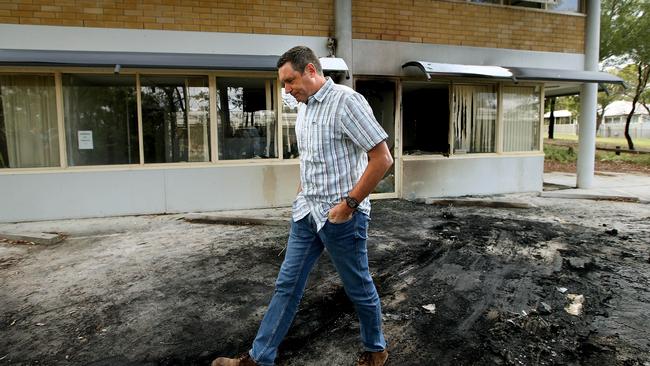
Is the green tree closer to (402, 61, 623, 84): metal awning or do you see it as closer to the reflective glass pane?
the reflective glass pane

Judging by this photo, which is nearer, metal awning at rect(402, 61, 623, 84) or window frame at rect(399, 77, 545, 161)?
metal awning at rect(402, 61, 623, 84)

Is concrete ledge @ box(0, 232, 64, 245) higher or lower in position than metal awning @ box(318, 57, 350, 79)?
lower

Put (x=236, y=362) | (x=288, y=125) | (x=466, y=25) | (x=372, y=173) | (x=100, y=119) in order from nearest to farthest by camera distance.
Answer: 1. (x=372, y=173)
2. (x=236, y=362)
3. (x=100, y=119)
4. (x=288, y=125)
5. (x=466, y=25)

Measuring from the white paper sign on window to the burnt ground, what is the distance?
1440 millimetres

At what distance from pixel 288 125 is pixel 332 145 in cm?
618

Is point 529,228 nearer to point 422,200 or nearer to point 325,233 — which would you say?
point 422,200

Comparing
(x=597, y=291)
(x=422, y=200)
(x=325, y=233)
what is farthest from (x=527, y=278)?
(x=422, y=200)

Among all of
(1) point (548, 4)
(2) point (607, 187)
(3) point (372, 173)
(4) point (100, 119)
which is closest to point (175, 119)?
(4) point (100, 119)

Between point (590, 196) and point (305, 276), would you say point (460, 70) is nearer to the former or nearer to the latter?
point (590, 196)

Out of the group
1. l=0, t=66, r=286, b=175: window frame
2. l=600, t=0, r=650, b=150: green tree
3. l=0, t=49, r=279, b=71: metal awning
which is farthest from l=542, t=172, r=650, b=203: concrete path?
l=600, t=0, r=650, b=150: green tree

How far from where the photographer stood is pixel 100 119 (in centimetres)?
787

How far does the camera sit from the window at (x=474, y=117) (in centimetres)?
990

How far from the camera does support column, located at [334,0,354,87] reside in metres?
8.42

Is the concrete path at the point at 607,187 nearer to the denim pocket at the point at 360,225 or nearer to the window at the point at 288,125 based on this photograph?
the window at the point at 288,125
